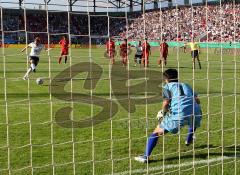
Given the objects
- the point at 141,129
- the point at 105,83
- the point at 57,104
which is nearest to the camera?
the point at 141,129

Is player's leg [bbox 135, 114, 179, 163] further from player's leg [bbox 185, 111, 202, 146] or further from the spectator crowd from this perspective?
the spectator crowd

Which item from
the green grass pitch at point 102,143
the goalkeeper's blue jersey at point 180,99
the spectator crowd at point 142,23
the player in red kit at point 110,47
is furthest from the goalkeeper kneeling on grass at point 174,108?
the player in red kit at point 110,47

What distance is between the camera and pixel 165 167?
225 inches

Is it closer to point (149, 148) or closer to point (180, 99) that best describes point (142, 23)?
point (180, 99)

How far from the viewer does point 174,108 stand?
608cm

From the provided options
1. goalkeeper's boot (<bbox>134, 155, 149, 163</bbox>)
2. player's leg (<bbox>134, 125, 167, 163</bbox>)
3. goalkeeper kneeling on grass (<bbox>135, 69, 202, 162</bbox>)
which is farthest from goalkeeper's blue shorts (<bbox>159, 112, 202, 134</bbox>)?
goalkeeper's boot (<bbox>134, 155, 149, 163</bbox>)

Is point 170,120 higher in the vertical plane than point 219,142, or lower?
higher

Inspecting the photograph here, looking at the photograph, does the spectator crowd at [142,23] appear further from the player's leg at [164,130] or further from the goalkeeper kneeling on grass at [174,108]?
the player's leg at [164,130]

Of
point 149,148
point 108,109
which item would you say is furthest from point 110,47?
point 149,148

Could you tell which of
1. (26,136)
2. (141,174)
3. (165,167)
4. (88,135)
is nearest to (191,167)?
(165,167)

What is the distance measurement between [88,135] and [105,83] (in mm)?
7865

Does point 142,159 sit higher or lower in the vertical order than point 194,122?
lower

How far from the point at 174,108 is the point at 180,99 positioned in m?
0.16

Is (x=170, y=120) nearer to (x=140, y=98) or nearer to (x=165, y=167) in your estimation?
(x=165, y=167)
